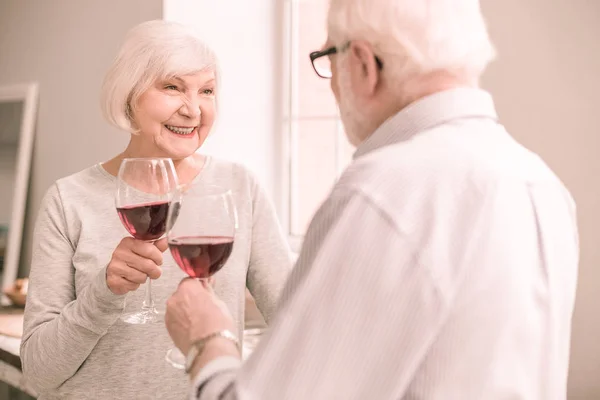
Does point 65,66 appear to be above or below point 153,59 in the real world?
above

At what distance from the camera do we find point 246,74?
9.75ft

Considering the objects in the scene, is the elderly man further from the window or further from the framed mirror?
the framed mirror

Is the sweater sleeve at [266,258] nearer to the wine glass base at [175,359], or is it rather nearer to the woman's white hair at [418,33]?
the wine glass base at [175,359]

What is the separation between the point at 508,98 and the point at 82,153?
2036 millimetres

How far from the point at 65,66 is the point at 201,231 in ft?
8.76

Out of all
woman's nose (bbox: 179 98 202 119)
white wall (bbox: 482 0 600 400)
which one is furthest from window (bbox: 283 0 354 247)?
woman's nose (bbox: 179 98 202 119)

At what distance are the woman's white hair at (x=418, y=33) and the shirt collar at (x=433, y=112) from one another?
0.04 metres

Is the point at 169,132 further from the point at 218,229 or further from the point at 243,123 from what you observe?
the point at 243,123

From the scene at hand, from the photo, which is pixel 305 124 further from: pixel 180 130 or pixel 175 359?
pixel 175 359

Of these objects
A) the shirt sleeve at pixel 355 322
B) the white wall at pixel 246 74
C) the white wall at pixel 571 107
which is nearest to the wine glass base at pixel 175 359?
the shirt sleeve at pixel 355 322

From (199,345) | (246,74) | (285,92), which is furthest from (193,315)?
(285,92)

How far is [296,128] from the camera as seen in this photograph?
3125 mm

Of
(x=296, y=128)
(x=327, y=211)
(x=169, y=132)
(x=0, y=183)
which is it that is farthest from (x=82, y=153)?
(x=327, y=211)

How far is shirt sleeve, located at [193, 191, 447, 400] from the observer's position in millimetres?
689
